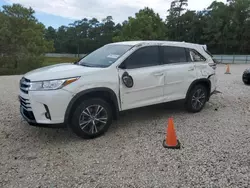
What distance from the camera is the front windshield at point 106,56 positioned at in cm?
436

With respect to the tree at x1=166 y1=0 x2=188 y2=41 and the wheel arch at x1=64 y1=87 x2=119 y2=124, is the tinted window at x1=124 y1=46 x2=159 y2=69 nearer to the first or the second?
the wheel arch at x1=64 y1=87 x2=119 y2=124

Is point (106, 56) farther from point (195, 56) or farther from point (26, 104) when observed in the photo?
point (195, 56)

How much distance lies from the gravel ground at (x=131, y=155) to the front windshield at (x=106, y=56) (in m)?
1.30

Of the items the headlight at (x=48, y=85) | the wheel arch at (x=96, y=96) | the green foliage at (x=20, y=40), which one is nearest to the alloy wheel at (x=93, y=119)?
the wheel arch at (x=96, y=96)

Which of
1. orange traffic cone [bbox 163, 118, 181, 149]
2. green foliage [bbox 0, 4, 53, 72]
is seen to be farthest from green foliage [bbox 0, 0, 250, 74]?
orange traffic cone [bbox 163, 118, 181, 149]

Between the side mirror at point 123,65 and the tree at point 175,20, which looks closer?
the side mirror at point 123,65

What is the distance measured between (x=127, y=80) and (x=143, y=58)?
2.19 ft

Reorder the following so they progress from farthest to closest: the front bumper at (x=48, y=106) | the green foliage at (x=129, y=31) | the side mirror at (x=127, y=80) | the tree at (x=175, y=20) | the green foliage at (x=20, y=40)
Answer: the tree at (x=175, y=20)
the green foliage at (x=129, y=31)
the green foliage at (x=20, y=40)
the side mirror at (x=127, y=80)
the front bumper at (x=48, y=106)

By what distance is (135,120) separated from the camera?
5.04 m

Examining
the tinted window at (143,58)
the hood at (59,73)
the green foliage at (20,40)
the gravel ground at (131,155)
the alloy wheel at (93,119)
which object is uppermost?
the green foliage at (20,40)

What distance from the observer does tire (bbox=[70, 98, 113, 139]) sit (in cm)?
379

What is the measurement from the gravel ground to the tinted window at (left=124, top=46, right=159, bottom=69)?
124cm

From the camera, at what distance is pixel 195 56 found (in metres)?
5.44

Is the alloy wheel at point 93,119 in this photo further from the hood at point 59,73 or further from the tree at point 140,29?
the tree at point 140,29
